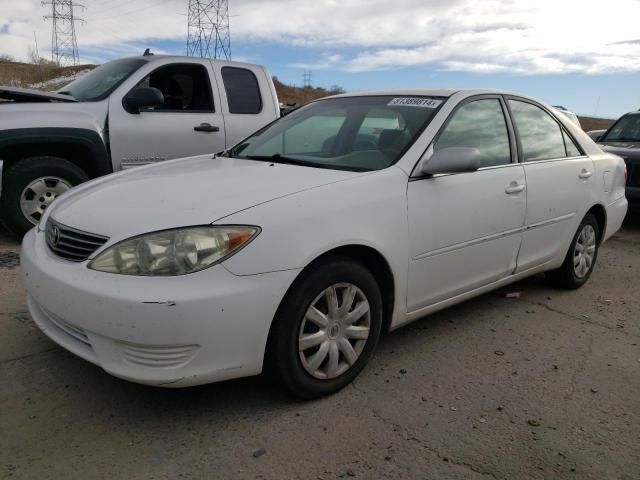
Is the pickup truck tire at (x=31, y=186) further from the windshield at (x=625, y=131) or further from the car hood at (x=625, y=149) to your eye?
the windshield at (x=625, y=131)

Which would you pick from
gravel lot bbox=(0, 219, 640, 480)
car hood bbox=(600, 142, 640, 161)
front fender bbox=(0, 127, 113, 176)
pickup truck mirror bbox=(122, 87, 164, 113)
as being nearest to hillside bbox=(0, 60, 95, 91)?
pickup truck mirror bbox=(122, 87, 164, 113)

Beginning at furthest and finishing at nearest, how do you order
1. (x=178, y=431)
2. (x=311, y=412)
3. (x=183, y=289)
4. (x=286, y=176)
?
(x=286, y=176) → (x=311, y=412) → (x=178, y=431) → (x=183, y=289)

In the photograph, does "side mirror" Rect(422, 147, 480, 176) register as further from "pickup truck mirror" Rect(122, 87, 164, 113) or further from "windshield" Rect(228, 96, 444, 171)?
"pickup truck mirror" Rect(122, 87, 164, 113)

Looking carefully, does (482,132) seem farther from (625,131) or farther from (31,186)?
(625,131)

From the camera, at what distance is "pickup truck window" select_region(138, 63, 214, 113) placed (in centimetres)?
589

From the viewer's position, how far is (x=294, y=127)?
13.0ft

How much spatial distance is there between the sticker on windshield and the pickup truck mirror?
8.54 ft

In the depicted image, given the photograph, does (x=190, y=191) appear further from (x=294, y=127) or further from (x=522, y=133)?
(x=522, y=133)

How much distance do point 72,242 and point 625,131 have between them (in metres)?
8.74

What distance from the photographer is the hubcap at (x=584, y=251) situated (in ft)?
15.1

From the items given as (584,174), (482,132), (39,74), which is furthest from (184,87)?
(39,74)

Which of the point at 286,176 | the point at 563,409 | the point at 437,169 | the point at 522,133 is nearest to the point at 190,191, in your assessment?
the point at 286,176

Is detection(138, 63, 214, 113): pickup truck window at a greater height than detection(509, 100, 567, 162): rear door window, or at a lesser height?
greater

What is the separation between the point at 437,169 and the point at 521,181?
3.31 ft
